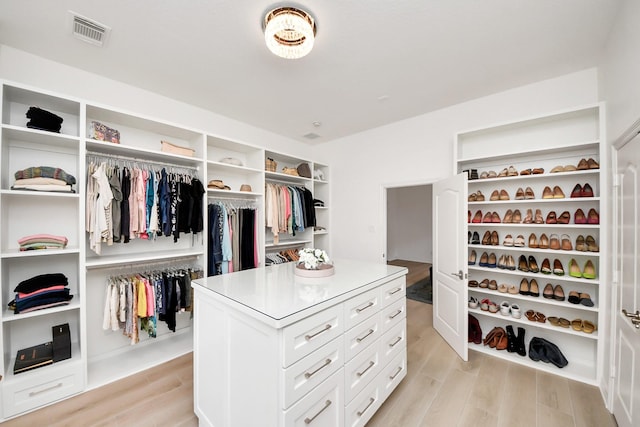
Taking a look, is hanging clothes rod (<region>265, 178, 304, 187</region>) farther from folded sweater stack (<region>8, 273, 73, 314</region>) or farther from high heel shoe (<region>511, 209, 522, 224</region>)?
high heel shoe (<region>511, 209, 522, 224</region>)

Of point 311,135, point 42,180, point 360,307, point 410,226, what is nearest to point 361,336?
point 360,307

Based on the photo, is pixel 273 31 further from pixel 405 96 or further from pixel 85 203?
pixel 85 203

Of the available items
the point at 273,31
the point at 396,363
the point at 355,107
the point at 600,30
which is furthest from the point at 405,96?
the point at 396,363

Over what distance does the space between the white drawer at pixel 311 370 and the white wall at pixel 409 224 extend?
663cm

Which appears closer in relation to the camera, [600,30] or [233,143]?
[600,30]

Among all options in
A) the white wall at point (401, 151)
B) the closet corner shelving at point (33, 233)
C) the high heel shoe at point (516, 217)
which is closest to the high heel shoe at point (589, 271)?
the high heel shoe at point (516, 217)

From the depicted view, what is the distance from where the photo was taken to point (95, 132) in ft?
7.09

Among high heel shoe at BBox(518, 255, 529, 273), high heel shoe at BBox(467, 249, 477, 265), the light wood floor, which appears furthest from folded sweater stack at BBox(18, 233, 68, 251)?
high heel shoe at BBox(518, 255, 529, 273)

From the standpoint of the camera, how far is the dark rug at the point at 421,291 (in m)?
4.22

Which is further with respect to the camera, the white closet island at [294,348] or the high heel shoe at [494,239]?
the high heel shoe at [494,239]

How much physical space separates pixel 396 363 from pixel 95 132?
3249mm

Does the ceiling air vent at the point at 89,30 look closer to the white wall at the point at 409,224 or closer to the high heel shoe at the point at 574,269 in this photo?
the high heel shoe at the point at 574,269

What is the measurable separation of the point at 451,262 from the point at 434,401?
4.34 ft

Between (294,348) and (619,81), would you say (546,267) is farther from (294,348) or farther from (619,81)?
(294,348)
